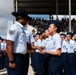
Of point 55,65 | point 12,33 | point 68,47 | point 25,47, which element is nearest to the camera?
point 12,33

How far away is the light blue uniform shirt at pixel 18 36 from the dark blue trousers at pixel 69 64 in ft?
19.5

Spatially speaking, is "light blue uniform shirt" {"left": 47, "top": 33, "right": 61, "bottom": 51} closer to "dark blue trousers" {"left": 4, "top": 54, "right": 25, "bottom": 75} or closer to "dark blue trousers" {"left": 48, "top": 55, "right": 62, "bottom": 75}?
"dark blue trousers" {"left": 48, "top": 55, "right": 62, "bottom": 75}

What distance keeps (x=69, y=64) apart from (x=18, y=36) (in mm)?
6254

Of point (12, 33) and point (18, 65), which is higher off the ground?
point (12, 33)

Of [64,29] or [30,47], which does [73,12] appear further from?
[30,47]

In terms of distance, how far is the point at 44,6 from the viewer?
4212 centimetres

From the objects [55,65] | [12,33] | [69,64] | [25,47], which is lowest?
[69,64]

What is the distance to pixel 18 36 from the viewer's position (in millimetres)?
6980

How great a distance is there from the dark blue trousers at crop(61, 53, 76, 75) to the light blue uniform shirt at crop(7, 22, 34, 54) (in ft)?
19.5

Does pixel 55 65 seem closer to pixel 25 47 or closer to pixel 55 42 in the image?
pixel 55 42

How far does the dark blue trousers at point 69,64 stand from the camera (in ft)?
42.3

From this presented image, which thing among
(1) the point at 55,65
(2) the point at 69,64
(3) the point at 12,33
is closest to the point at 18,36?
(3) the point at 12,33

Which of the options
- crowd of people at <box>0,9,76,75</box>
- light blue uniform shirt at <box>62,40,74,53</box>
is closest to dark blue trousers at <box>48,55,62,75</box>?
crowd of people at <box>0,9,76,75</box>

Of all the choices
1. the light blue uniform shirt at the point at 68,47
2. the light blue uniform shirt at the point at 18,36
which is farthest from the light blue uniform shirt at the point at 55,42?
the light blue uniform shirt at the point at 68,47
